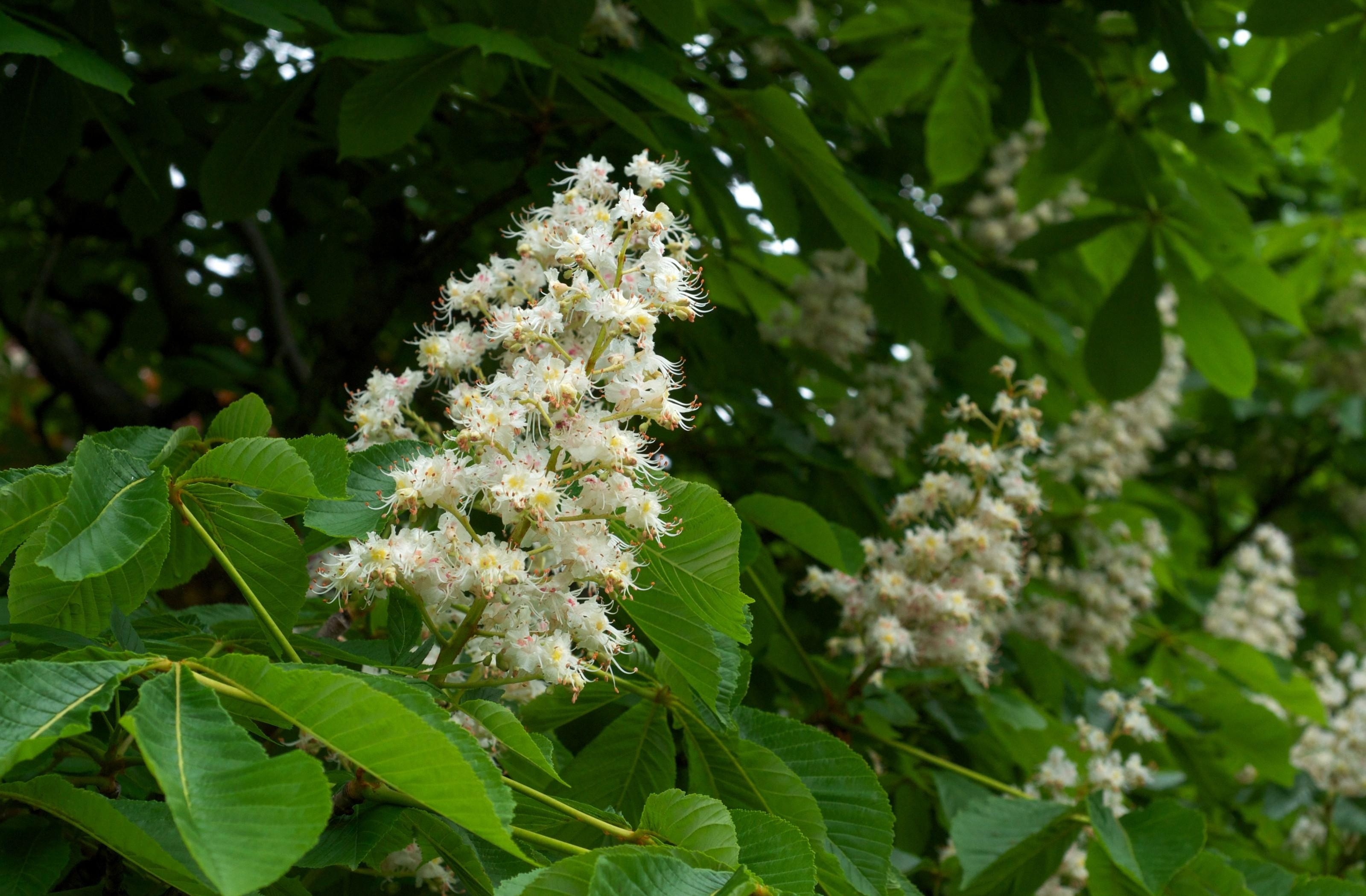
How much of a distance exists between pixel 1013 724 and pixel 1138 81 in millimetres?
1859

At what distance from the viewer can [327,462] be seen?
120 cm

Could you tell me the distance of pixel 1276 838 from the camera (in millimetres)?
3850

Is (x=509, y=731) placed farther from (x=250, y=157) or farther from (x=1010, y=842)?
(x=250, y=157)

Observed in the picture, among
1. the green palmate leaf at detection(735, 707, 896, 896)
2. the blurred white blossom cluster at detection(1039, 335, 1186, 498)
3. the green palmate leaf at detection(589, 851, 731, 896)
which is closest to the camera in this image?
the green palmate leaf at detection(589, 851, 731, 896)

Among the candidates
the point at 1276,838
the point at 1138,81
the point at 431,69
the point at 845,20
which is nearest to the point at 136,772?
the point at 431,69

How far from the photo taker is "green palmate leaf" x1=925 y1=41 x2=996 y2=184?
3.15m

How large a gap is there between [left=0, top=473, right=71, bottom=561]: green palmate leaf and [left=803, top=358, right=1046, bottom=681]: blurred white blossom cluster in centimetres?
150

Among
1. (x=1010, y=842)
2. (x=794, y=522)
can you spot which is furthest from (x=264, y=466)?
(x=1010, y=842)

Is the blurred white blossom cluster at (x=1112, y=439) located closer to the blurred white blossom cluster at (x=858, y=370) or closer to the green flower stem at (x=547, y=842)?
the blurred white blossom cluster at (x=858, y=370)

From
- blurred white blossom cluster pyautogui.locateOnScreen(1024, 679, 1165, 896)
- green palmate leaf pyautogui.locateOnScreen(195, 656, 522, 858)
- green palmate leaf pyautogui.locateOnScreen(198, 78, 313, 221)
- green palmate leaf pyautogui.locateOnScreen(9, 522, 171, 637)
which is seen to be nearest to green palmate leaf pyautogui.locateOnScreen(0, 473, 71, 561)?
green palmate leaf pyautogui.locateOnScreen(9, 522, 171, 637)

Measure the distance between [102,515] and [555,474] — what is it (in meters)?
0.43

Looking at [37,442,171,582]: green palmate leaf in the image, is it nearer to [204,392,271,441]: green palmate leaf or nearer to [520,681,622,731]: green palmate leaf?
[204,392,271,441]: green palmate leaf

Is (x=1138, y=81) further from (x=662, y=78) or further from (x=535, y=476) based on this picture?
(x=535, y=476)

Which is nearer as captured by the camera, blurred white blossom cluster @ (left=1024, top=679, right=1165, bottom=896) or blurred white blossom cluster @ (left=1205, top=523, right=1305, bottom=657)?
blurred white blossom cluster @ (left=1024, top=679, right=1165, bottom=896)
